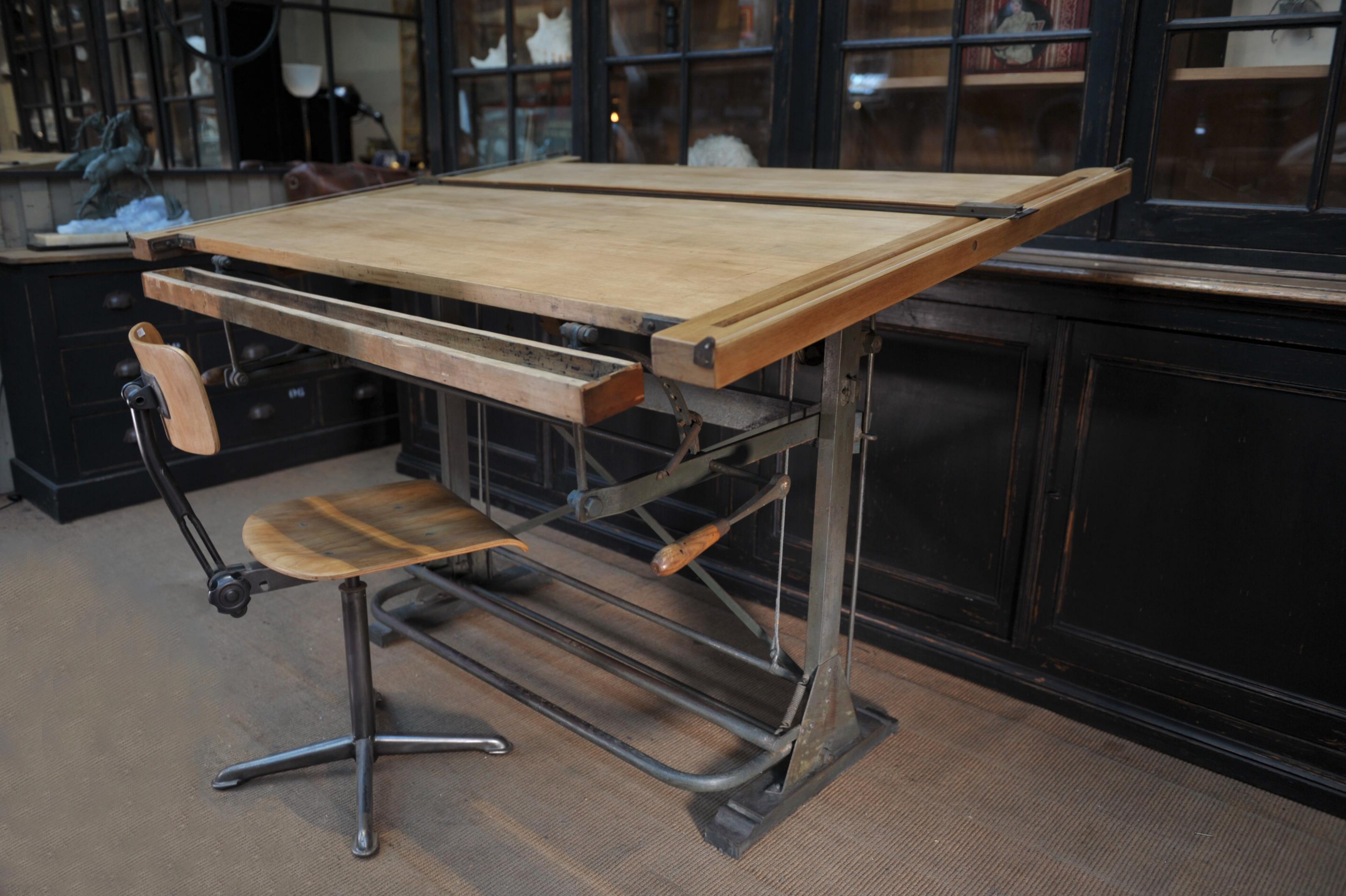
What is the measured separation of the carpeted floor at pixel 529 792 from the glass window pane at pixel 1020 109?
130cm

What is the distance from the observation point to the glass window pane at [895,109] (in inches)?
95.6

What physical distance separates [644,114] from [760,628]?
67.3 inches

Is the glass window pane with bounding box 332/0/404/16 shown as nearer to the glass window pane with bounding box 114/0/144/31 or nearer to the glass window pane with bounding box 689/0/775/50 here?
the glass window pane with bounding box 114/0/144/31

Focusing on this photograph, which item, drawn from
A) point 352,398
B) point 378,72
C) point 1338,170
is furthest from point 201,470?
point 1338,170

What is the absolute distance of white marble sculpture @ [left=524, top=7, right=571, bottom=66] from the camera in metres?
3.12

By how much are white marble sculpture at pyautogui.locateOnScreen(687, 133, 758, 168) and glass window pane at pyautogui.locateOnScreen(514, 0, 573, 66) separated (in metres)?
0.59

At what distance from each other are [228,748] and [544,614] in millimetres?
879

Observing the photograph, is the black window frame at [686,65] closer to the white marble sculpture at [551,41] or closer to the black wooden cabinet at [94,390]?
the white marble sculpture at [551,41]

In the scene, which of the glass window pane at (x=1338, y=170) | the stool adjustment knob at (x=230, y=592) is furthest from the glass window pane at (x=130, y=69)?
the glass window pane at (x=1338, y=170)

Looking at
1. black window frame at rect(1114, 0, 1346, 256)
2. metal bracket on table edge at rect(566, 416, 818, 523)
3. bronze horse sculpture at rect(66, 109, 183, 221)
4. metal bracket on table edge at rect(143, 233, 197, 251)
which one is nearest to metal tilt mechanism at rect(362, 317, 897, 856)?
metal bracket on table edge at rect(566, 416, 818, 523)

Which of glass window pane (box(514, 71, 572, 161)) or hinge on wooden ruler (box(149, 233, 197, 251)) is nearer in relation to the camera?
hinge on wooden ruler (box(149, 233, 197, 251))

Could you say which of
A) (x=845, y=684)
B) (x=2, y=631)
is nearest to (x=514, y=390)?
(x=845, y=684)

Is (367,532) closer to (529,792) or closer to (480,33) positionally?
(529,792)

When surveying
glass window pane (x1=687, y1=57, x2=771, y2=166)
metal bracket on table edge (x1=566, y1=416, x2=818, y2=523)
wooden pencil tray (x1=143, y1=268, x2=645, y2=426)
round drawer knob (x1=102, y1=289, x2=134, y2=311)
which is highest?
glass window pane (x1=687, y1=57, x2=771, y2=166)
